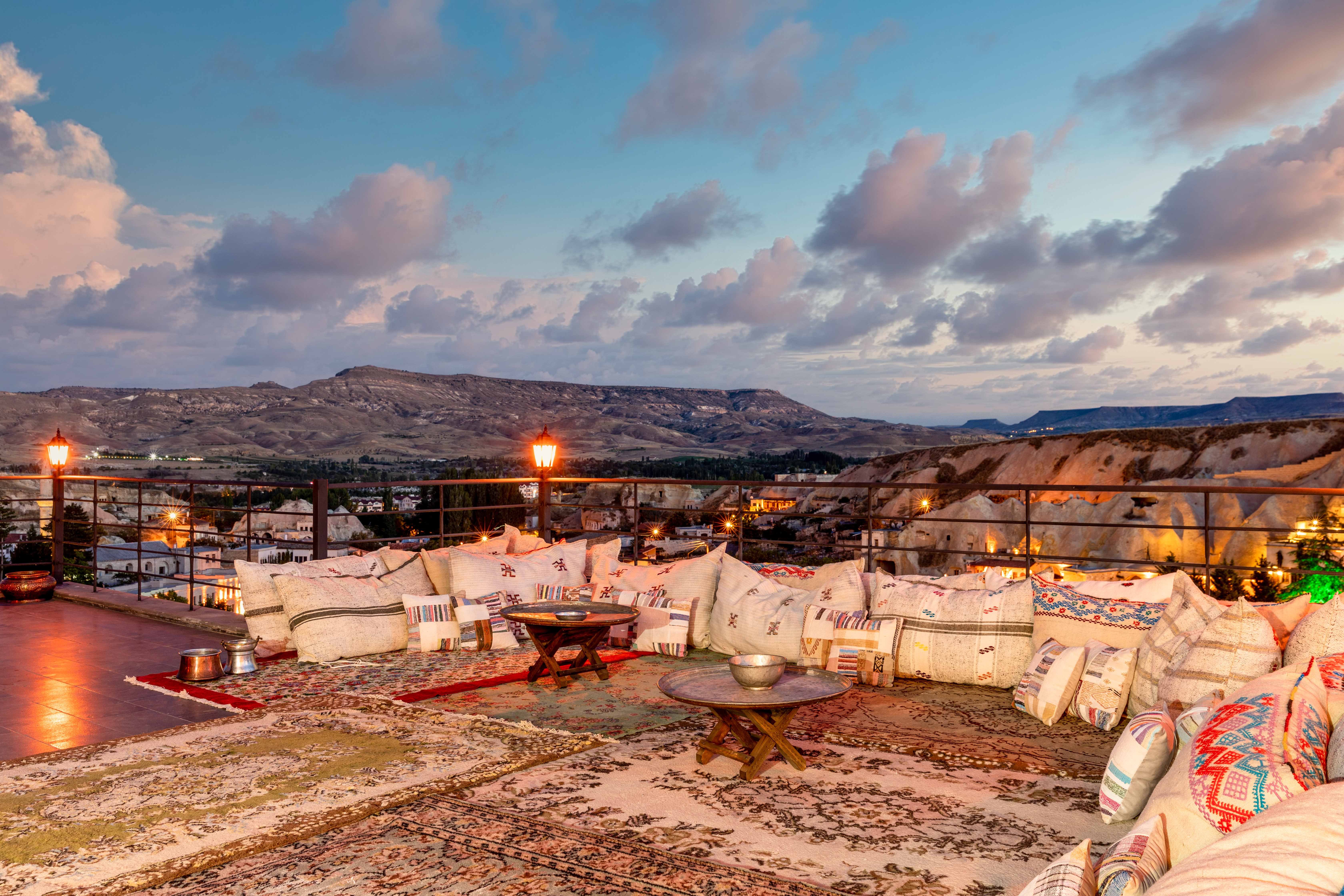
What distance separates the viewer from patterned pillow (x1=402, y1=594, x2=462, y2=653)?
16.2 feet

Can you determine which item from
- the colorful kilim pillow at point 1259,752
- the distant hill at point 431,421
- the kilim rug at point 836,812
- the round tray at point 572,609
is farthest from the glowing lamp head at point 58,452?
the distant hill at point 431,421

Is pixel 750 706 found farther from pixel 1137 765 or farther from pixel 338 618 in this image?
pixel 338 618

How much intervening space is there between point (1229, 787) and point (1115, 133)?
1081cm

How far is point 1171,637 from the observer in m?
3.21

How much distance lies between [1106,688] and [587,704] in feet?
7.09

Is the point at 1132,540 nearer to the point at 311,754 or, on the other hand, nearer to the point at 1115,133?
the point at 1115,133

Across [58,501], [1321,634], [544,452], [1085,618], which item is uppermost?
[544,452]

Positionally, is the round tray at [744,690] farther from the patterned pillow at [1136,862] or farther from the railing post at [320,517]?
the railing post at [320,517]

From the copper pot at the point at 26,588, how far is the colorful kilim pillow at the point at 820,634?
628cm

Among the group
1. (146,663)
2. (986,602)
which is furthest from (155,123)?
(986,602)

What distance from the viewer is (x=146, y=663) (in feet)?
15.5

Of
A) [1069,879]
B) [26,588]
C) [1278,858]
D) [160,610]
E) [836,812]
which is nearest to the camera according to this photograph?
[1278,858]

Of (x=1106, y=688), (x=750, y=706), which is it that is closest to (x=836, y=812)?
(x=750, y=706)

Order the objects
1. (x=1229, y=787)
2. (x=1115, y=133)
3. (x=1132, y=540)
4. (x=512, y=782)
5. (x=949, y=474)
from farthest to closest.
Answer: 1. (x=949, y=474)
2. (x=1132, y=540)
3. (x=1115, y=133)
4. (x=512, y=782)
5. (x=1229, y=787)
